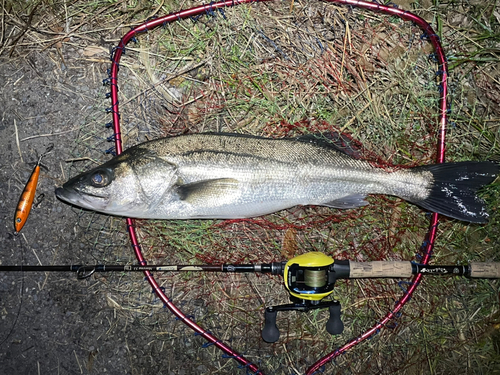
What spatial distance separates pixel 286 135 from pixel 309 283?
1291mm

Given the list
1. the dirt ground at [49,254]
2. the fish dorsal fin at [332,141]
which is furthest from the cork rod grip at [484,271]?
the dirt ground at [49,254]

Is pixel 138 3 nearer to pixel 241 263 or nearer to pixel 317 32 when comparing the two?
pixel 317 32

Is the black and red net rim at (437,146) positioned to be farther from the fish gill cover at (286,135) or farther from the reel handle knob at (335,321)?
the reel handle knob at (335,321)

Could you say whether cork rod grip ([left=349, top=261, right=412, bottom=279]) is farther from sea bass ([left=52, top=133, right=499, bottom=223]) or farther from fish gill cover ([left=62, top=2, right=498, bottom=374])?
sea bass ([left=52, top=133, right=499, bottom=223])

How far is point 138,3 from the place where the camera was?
3271 millimetres

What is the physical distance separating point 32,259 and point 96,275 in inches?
23.2

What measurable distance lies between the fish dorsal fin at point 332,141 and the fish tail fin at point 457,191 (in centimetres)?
55

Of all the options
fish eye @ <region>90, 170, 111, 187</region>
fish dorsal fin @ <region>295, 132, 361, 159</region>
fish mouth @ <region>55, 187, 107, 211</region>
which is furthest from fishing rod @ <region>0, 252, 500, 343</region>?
fish dorsal fin @ <region>295, 132, 361, 159</region>

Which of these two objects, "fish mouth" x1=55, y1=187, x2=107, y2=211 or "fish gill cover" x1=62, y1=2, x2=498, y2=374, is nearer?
"fish mouth" x1=55, y1=187, x2=107, y2=211

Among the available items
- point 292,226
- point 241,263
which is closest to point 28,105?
point 241,263

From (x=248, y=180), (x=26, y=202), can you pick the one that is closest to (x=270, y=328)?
(x=248, y=180)

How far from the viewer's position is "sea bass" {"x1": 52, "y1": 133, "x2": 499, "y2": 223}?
2777 millimetres

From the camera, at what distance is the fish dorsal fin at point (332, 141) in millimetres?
2994

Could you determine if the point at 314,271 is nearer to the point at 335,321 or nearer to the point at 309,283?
the point at 309,283
